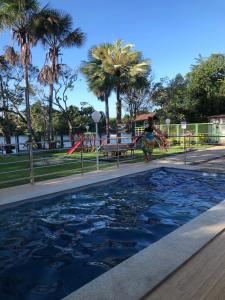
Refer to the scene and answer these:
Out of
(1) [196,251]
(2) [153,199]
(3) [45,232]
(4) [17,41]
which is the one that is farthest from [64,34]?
(1) [196,251]

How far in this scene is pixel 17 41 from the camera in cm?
1958

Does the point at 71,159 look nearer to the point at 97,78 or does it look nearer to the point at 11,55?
the point at 97,78

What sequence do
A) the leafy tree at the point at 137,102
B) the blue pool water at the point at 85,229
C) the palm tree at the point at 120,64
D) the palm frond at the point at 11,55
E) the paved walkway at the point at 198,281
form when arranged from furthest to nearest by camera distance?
1. the leafy tree at the point at 137,102
2. the palm frond at the point at 11,55
3. the palm tree at the point at 120,64
4. the blue pool water at the point at 85,229
5. the paved walkway at the point at 198,281

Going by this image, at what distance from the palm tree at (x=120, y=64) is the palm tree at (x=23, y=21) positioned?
4426mm

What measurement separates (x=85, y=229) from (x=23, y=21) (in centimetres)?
1659

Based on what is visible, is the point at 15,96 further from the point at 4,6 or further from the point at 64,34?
the point at 4,6

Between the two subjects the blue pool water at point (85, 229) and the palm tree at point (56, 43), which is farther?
the palm tree at point (56, 43)

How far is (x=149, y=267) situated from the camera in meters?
3.32

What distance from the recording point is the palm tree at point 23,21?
Answer: 18.0 m

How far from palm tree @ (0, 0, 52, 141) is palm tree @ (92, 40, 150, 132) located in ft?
14.5

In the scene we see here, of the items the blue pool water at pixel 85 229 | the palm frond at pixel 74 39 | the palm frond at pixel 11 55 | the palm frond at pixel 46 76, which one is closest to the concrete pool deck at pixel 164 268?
the blue pool water at pixel 85 229

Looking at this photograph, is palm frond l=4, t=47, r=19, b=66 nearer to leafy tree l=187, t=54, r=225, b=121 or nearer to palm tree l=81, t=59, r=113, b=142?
palm tree l=81, t=59, r=113, b=142

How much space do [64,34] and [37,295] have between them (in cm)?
2110

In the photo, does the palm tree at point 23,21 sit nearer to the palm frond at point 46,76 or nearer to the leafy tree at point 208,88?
→ the palm frond at point 46,76
